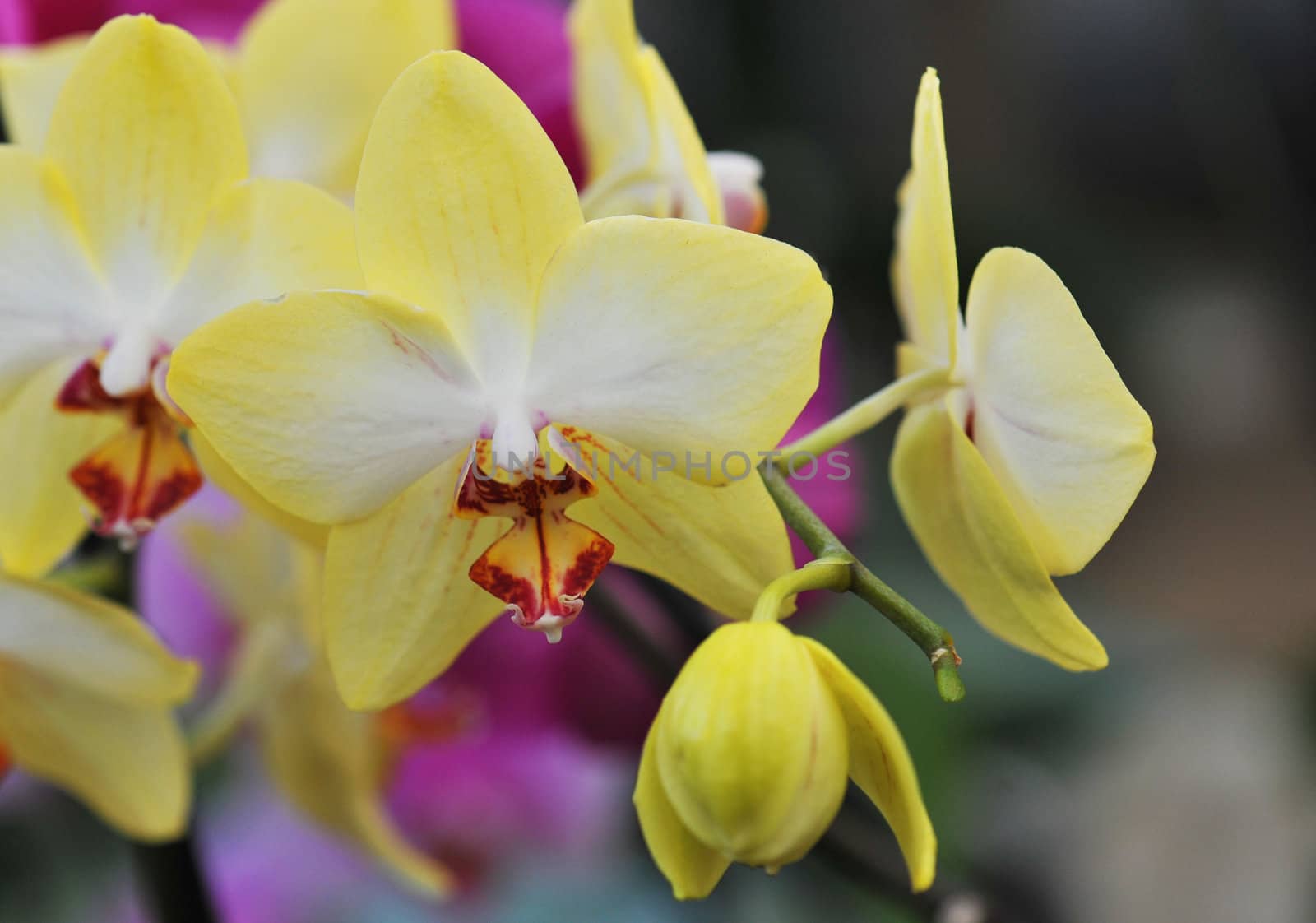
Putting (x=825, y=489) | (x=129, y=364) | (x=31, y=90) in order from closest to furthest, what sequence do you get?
(x=129, y=364) → (x=31, y=90) → (x=825, y=489)

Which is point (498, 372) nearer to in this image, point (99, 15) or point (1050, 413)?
point (1050, 413)

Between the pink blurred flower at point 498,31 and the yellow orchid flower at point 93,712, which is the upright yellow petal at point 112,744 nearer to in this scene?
the yellow orchid flower at point 93,712

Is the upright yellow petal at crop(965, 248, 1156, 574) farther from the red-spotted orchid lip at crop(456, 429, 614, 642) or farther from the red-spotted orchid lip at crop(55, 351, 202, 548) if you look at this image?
the red-spotted orchid lip at crop(55, 351, 202, 548)

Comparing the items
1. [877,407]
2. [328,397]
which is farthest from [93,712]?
[877,407]

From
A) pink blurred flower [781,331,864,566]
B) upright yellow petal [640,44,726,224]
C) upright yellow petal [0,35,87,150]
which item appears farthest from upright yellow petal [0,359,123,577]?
pink blurred flower [781,331,864,566]

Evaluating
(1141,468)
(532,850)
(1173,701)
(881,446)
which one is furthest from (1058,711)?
(1141,468)

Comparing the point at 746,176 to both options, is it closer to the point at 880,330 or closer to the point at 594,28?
the point at 594,28

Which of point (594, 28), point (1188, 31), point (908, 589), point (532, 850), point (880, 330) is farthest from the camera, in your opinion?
point (880, 330)
